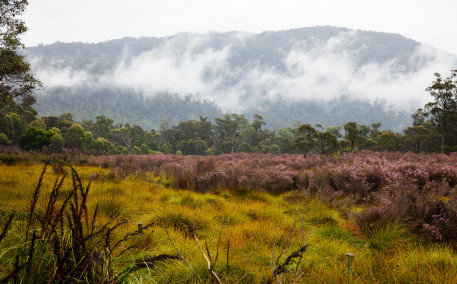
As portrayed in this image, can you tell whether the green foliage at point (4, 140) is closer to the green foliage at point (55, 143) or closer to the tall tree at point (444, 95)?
the green foliage at point (55, 143)

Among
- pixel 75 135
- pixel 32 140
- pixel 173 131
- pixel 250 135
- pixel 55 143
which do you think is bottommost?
pixel 250 135

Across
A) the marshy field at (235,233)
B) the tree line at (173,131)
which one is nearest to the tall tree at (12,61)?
the tree line at (173,131)

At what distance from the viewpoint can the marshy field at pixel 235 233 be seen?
1.68m

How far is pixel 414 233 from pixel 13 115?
5105cm

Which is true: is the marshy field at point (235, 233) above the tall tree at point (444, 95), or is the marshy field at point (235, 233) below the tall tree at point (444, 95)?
below

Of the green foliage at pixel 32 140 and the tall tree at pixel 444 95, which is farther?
the green foliage at pixel 32 140

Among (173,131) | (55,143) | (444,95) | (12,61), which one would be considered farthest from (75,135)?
(444,95)

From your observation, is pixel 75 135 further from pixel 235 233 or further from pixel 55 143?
pixel 235 233

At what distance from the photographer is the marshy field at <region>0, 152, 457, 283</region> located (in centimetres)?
168

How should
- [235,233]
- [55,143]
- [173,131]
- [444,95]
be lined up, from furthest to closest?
[173,131]
[55,143]
[444,95]
[235,233]

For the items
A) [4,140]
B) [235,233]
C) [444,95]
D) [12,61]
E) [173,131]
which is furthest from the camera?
[173,131]

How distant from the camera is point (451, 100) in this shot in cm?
2478

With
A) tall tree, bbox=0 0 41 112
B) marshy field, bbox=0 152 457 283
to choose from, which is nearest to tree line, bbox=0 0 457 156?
tall tree, bbox=0 0 41 112

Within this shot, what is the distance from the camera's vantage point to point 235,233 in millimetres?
3625
